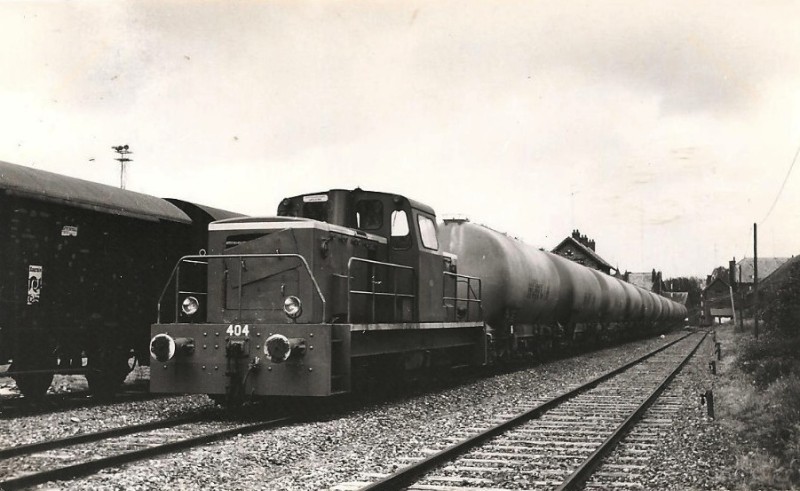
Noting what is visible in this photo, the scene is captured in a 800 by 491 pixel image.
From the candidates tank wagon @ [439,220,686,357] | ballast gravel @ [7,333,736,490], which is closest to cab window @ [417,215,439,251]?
ballast gravel @ [7,333,736,490]

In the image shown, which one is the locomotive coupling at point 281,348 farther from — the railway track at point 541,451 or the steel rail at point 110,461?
the railway track at point 541,451

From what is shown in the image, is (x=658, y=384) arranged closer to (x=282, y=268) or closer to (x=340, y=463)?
(x=282, y=268)

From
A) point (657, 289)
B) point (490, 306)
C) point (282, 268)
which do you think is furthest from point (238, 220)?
point (657, 289)

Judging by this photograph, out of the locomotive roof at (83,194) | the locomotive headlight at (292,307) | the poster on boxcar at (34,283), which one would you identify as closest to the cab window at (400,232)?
the locomotive headlight at (292,307)

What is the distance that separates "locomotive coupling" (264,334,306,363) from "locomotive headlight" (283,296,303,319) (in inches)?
15.5

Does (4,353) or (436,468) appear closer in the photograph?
(436,468)

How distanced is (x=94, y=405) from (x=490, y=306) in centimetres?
817

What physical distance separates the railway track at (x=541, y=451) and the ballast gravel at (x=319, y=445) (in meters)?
0.28

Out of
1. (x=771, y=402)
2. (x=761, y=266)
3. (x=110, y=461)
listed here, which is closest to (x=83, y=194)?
(x=110, y=461)

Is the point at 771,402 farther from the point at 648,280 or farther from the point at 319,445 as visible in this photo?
the point at 648,280

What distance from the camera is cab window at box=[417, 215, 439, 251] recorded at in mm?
11517

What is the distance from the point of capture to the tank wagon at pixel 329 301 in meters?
8.66

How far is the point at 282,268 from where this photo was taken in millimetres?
9375

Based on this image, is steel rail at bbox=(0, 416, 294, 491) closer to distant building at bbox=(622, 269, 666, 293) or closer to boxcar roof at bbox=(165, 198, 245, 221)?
boxcar roof at bbox=(165, 198, 245, 221)
